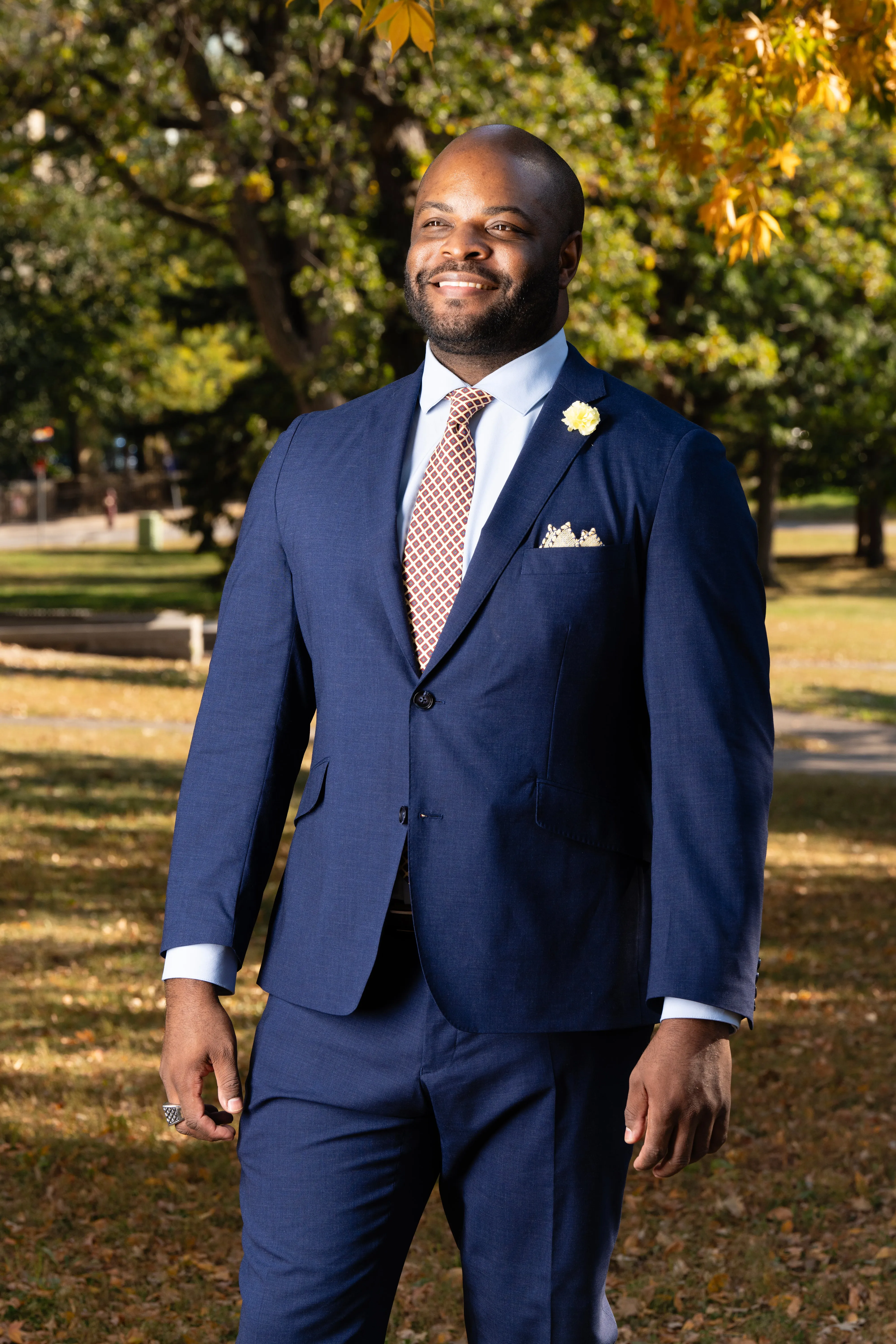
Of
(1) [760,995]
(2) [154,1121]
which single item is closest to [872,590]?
(1) [760,995]

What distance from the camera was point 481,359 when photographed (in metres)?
2.36

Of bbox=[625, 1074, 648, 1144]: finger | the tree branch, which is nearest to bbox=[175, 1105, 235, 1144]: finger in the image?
bbox=[625, 1074, 648, 1144]: finger

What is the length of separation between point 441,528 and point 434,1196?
3.62 meters

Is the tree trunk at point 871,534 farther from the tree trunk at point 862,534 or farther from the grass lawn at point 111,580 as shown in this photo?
the grass lawn at point 111,580

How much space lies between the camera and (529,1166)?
7.24 ft

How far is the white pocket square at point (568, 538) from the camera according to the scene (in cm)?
219

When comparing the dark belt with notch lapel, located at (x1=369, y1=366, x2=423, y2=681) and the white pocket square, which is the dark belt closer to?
notch lapel, located at (x1=369, y1=366, x2=423, y2=681)

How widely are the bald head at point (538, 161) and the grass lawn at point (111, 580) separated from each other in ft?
74.8

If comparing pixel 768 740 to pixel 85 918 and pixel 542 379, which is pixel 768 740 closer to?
pixel 542 379

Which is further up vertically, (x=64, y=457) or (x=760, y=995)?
(x=64, y=457)

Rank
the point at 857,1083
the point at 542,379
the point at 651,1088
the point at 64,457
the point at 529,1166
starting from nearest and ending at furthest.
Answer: the point at 651,1088 < the point at 529,1166 < the point at 542,379 < the point at 857,1083 < the point at 64,457

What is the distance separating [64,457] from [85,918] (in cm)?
6895

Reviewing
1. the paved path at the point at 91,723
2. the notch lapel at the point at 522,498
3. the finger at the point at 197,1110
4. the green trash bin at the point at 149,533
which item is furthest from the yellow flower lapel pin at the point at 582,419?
the green trash bin at the point at 149,533

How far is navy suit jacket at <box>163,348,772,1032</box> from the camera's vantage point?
7.04 feet
